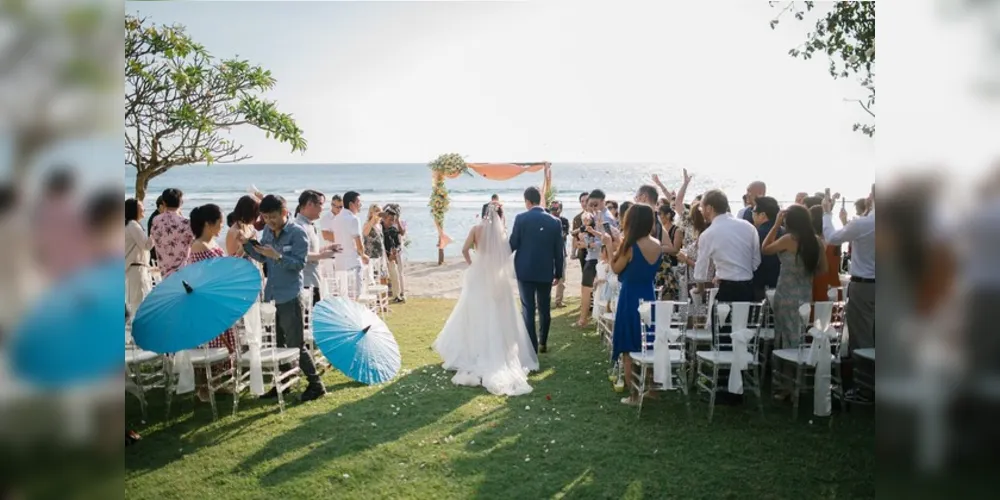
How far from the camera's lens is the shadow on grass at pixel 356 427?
172 inches

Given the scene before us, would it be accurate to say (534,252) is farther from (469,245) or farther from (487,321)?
(487,321)

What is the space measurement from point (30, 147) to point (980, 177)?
2.39 metres

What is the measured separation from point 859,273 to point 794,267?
0.51m

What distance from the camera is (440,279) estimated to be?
1518cm

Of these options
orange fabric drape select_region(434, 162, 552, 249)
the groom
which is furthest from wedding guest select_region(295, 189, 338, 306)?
orange fabric drape select_region(434, 162, 552, 249)

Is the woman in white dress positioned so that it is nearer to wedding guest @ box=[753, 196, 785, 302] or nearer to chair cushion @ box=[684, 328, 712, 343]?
chair cushion @ box=[684, 328, 712, 343]

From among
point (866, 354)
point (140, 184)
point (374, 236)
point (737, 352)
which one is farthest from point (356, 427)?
point (374, 236)

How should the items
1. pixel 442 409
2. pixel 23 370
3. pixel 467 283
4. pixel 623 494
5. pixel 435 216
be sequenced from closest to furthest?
1. pixel 23 370
2. pixel 623 494
3. pixel 442 409
4. pixel 467 283
5. pixel 435 216

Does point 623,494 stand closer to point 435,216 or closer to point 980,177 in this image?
point 980,177

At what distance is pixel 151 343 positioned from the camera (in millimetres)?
4117

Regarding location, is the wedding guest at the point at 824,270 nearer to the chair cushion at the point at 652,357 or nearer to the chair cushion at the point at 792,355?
the chair cushion at the point at 792,355

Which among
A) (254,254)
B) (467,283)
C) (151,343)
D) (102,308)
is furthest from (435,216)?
(102,308)

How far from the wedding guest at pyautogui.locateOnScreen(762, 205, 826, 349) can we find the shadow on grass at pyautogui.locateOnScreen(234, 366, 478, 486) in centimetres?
301

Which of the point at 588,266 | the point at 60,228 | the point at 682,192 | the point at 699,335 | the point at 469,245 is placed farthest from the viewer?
the point at 588,266
